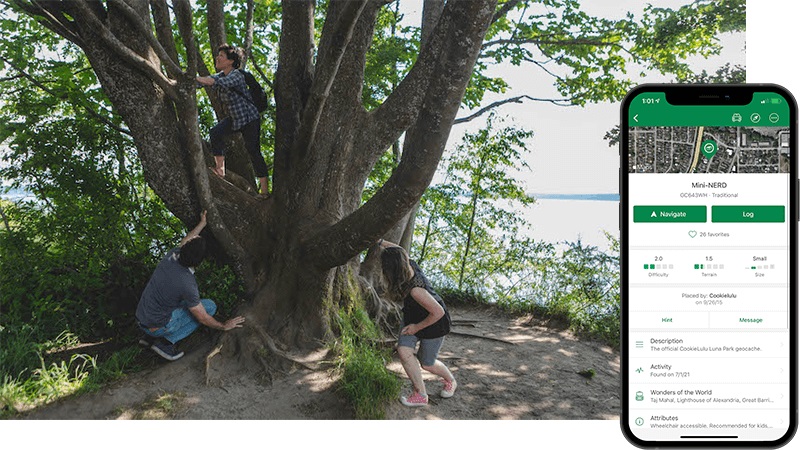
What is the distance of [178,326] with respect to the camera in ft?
14.9

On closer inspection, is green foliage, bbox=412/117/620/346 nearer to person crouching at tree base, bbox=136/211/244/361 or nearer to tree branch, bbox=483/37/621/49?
tree branch, bbox=483/37/621/49

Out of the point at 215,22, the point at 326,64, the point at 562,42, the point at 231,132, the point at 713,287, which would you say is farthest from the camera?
the point at 562,42

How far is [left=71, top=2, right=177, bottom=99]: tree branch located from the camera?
12.7 feet

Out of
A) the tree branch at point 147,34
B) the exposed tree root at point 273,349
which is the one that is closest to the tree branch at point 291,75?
the tree branch at point 147,34

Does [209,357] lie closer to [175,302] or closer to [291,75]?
[175,302]

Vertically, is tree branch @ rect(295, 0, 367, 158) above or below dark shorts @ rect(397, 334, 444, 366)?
above

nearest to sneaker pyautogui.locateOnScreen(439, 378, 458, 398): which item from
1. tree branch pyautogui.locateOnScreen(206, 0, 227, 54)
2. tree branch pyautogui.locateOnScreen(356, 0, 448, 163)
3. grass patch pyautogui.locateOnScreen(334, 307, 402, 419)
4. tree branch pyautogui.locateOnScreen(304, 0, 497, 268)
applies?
grass patch pyautogui.locateOnScreen(334, 307, 402, 419)

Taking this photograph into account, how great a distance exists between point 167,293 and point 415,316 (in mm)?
1961

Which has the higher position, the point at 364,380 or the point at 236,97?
the point at 236,97

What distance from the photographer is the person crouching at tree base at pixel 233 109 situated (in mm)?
4621

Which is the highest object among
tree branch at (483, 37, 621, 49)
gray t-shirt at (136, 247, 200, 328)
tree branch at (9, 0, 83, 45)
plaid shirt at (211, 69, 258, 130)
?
tree branch at (483, 37, 621, 49)

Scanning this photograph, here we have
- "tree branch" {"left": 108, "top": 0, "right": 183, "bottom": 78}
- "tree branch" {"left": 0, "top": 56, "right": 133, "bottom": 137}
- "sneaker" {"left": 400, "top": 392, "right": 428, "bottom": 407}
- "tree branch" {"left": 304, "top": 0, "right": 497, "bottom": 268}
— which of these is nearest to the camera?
"tree branch" {"left": 304, "top": 0, "right": 497, "bottom": 268}

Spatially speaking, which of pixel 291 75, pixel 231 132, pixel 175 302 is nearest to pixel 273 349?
pixel 175 302

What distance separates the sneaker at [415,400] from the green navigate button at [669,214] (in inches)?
85.9
